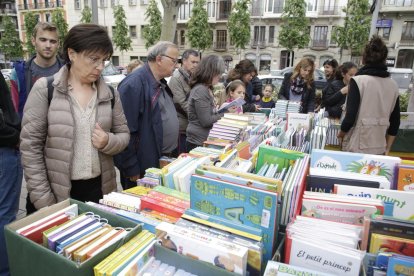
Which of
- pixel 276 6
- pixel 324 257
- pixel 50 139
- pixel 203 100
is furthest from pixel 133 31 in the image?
pixel 324 257

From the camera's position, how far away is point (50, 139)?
71.1 inches

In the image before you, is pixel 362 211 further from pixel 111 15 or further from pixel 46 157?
pixel 111 15

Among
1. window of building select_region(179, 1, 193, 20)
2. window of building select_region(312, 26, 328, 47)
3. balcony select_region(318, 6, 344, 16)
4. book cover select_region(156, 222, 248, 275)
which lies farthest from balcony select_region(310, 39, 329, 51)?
book cover select_region(156, 222, 248, 275)

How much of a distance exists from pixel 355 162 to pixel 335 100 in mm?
2653

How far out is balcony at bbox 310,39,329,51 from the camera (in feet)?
89.8

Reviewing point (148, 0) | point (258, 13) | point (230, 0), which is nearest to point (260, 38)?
point (258, 13)

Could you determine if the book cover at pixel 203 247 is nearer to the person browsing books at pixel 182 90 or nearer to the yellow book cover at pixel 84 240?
the yellow book cover at pixel 84 240

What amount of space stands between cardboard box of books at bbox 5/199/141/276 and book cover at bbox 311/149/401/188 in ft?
3.64

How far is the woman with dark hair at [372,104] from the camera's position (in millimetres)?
2637

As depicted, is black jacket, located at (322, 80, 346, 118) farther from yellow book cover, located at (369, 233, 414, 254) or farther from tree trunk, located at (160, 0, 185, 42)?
tree trunk, located at (160, 0, 185, 42)

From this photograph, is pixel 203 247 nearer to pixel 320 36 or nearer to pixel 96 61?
pixel 96 61

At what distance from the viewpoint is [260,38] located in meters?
29.6

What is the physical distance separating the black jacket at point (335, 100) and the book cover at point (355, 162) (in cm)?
258

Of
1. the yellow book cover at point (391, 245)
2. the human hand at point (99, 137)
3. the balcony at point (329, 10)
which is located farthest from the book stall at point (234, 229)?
the balcony at point (329, 10)
